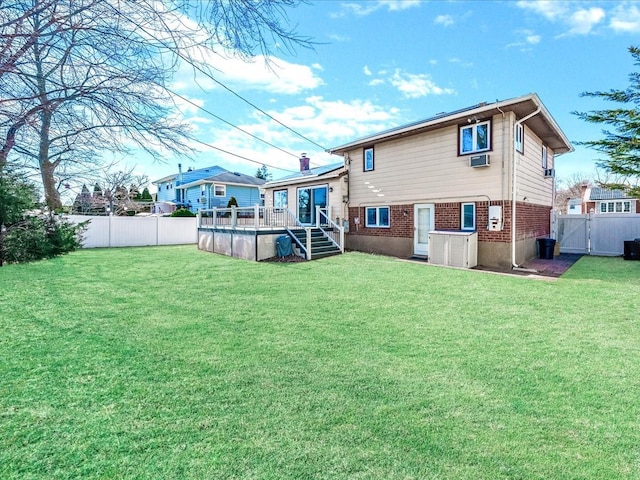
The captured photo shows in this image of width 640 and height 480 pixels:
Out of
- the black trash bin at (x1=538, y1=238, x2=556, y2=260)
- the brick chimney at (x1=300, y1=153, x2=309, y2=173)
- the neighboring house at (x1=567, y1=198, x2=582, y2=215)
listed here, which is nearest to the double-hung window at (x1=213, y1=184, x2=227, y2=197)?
the brick chimney at (x1=300, y1=153, x2=309, y2=173)

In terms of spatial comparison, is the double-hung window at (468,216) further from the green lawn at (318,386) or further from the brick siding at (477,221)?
the green lawn at (318,386)

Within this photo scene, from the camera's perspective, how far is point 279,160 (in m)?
24.4

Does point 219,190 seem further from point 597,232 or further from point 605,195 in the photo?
point 605,195

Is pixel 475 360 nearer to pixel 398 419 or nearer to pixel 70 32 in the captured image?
pixel 398 419

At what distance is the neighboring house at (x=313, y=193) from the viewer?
14.8 metres

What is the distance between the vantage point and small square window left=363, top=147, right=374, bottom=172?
1389cm

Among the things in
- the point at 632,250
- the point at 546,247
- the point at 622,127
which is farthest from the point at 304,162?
the point at 632,250

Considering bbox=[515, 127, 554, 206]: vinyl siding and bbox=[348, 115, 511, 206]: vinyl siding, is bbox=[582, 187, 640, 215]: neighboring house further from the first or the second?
bbox=[348, 115, 511, 206]: vinyl siding

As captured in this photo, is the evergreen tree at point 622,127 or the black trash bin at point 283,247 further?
the black trash bin at point 283,247

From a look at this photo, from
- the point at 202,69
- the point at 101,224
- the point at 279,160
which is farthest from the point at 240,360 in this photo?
the point at 279,160

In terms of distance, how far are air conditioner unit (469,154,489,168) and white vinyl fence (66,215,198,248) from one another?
1573cm

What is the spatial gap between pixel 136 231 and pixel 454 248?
16.1 meters

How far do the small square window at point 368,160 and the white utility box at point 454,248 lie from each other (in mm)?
4354

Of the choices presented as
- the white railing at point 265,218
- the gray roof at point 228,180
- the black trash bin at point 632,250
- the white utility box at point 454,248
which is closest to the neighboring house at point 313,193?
the white railing at point 265,218
